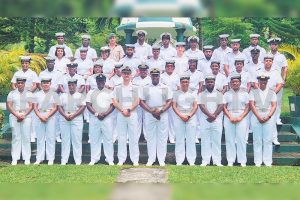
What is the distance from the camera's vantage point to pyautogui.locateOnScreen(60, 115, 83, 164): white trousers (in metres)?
8.04

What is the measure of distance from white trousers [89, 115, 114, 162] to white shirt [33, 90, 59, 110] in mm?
783

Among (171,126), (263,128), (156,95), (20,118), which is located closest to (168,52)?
(156,95)

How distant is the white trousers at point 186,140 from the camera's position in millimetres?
7934

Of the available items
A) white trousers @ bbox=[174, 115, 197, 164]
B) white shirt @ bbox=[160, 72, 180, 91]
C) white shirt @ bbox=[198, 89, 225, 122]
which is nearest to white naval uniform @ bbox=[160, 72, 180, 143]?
white shirt @ bbox=[160, 72, 180, 91]

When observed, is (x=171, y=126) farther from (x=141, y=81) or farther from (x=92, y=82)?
(x=92, y=82)

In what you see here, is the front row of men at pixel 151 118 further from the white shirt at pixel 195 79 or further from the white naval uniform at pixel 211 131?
the white shirt at pixel 195 79

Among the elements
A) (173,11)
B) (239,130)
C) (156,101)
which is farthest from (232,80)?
(173,11)

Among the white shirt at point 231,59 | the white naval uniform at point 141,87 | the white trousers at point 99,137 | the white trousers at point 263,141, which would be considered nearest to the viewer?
the white trousers at point 263,141

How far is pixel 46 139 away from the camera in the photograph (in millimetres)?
8172

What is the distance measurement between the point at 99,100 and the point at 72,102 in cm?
49

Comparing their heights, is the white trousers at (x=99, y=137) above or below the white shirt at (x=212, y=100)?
below

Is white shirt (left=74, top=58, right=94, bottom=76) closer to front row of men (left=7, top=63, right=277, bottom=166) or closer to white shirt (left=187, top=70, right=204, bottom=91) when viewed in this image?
front row of men (left=7, top=63, right=277, bottom=166)

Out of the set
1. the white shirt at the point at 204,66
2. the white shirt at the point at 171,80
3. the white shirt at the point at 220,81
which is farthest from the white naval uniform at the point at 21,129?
the white shirt at the point at 220,81

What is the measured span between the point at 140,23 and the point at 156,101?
3.31 meters
